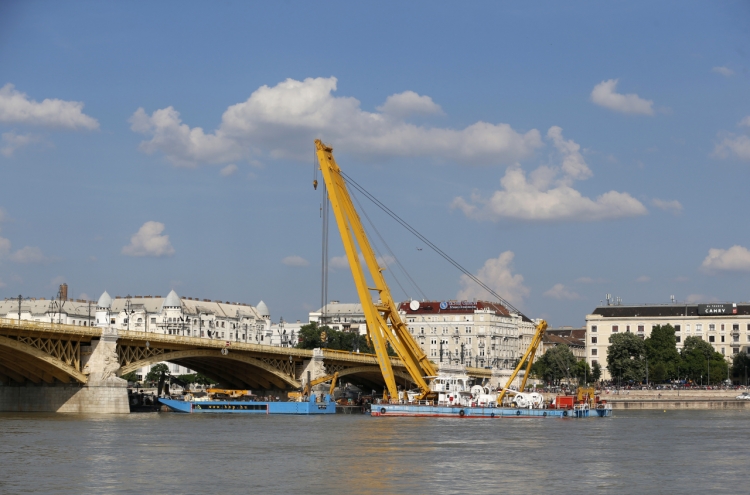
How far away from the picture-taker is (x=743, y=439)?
250 feet

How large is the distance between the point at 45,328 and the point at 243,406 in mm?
30696

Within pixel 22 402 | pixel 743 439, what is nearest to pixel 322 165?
pixel 22 402

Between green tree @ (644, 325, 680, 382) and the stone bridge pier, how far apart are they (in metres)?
111

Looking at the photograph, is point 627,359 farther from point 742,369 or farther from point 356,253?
point 356,253

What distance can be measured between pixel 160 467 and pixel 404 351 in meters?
56.6

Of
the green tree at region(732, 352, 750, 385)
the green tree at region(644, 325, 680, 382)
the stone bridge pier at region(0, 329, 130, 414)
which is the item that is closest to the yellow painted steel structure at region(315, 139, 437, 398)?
the stone bridge pier at region(0, 329, 130, 414)

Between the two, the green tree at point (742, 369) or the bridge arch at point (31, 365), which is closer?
the bridge arch at point (31, 365)

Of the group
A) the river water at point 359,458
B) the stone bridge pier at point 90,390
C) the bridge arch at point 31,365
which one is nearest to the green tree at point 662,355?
the river water at point 359,458

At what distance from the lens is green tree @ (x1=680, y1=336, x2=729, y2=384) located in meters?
189

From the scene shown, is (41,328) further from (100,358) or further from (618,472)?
(618,472)

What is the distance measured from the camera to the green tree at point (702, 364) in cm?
18875

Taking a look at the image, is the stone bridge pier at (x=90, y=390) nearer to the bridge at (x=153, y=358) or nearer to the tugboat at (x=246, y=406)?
the bridge at (x=153, y=358)

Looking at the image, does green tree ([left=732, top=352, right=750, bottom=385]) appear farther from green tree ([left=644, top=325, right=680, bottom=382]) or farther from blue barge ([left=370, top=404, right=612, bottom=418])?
blue barge ([left=370, top=404, right=612, bottom=418])

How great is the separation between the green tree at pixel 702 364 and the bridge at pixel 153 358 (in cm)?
6771
